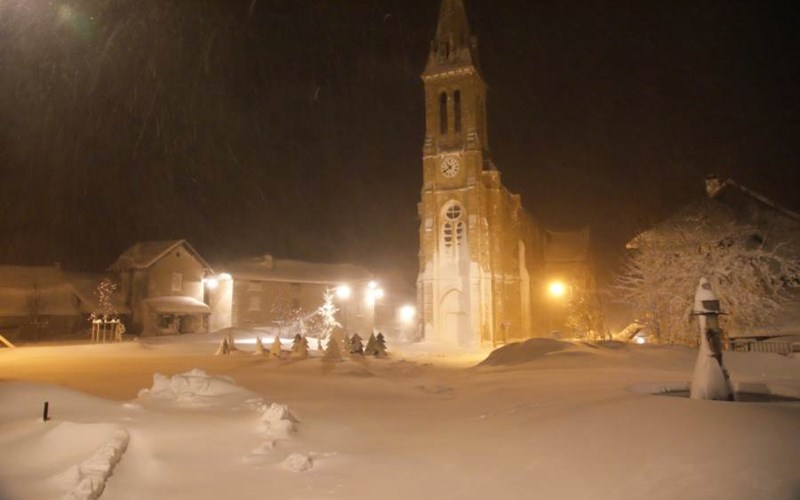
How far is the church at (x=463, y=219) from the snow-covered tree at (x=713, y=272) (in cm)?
1317

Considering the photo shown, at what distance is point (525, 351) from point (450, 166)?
2440 centimetres

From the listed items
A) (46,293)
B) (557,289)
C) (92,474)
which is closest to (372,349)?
(92,474)

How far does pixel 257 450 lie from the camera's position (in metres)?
8.22

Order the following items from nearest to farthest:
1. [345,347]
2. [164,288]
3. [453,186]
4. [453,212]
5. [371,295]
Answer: [345,347] < [453,186] < [453,212] < [164,288] < [371,295]

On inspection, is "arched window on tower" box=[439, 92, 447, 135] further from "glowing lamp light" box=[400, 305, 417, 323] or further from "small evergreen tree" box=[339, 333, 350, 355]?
"glowing lamp light" box=[400, 305, 417, 323]

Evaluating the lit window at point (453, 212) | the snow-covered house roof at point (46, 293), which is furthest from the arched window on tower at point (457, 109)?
the snow-covered house roof at point (46, 293)

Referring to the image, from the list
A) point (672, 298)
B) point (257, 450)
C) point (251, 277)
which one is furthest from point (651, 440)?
point (251, 277)

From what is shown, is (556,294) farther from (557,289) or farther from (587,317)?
(587,317)

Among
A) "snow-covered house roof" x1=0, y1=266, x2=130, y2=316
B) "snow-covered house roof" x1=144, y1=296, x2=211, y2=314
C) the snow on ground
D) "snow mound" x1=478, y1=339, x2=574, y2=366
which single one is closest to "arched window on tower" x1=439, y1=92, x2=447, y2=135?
"snow mound" x1=478, y1=339, x2=574, y2=366

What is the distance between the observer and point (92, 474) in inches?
257

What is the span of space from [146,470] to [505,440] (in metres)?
5.32

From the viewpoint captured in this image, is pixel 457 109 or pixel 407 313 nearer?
pixel 457 109

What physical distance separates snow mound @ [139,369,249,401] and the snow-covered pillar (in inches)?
379

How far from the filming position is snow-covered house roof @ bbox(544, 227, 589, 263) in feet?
186
